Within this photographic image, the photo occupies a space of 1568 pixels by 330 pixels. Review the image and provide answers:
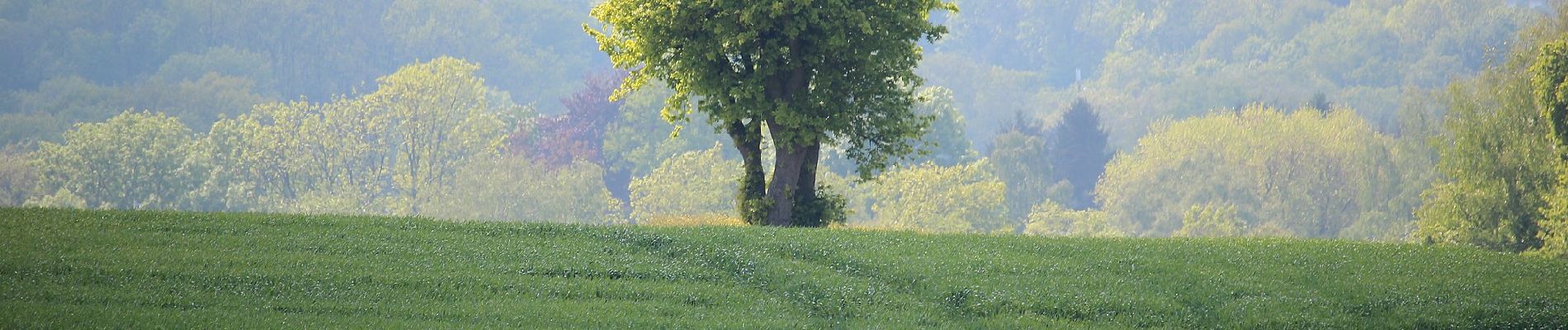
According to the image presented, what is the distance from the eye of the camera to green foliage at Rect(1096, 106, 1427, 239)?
9650 cm

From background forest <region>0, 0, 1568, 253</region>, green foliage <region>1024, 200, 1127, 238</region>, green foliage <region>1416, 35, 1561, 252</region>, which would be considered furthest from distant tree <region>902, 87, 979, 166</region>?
green foliage <region>1416, 35, 1561, 252</region>

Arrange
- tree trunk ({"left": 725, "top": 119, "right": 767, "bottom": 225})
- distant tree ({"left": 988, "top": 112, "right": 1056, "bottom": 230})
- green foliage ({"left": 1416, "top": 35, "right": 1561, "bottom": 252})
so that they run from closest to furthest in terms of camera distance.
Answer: tree trunk ({"left": 725, "top": 119, "right": 767, "bottom": 225}) < green foliage ({"left": 1416, "top": 35, "right": 1561, "bottom": 252}) < distant tree ({"left": 988, "top": 112, "right": 1056, "bottom": 230})

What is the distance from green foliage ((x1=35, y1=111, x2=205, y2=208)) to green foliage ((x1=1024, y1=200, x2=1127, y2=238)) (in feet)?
206

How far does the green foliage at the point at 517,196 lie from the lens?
102312 mm

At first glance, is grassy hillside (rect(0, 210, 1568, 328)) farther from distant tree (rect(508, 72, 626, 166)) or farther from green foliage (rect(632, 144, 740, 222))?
distant tree (rect(508, 72, 626, 166))

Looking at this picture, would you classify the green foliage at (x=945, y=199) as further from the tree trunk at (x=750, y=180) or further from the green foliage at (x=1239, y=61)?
the tree trunk at (x=750, y=180)

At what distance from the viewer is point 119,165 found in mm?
93125

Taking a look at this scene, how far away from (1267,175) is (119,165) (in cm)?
7940

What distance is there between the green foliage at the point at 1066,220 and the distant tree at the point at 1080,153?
23051 mm

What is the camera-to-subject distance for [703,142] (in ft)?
404

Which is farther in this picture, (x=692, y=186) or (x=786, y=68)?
(x=692, y=186)

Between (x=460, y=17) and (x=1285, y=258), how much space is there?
150049 mm

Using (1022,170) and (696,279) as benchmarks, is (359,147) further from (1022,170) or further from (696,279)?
(696,279)

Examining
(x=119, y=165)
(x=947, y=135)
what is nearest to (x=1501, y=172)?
(x=947, y=135)
